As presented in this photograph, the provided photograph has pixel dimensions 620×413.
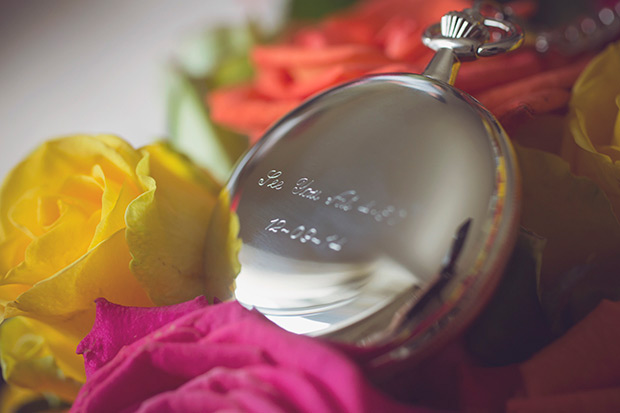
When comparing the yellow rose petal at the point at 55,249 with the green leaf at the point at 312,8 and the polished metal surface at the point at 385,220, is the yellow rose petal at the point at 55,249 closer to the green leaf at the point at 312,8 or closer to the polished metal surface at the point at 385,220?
the polished metal surface at the point at 385,220

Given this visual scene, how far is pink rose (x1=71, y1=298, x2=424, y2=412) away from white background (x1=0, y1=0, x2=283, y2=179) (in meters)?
0.46

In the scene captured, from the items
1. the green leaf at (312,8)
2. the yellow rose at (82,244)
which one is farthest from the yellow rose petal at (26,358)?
the green leaf at (312,8)

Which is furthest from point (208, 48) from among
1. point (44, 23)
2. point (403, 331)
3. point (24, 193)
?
point (44, 23)

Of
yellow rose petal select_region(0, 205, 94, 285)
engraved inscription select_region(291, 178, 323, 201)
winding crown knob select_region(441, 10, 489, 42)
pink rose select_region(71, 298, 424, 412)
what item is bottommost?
pink rose select_region(71, 298, 424, 412)

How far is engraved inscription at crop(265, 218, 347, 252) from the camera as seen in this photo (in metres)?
0.20

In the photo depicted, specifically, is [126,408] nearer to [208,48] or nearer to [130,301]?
[130,301]

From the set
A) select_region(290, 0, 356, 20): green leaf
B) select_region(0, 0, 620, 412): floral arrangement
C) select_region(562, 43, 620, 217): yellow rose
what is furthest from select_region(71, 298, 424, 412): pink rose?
select_region(290, 0, 356, 20): green leaf

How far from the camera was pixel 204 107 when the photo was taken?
1.32 ft

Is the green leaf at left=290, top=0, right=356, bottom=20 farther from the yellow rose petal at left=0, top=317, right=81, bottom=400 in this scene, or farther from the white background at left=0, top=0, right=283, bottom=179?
the yellow rose petal at left=0, top=317, right=81, bottom=400

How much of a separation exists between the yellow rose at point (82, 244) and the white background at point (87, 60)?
0.38m

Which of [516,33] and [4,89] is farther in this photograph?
[4,89]

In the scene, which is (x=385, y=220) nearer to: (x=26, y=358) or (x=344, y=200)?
(x=344, y=200)

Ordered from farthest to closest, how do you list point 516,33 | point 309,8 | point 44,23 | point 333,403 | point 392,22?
point 44,23, point 309,8, point 392,22, point 516,33, point 333,403

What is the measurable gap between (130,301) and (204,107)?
0.20 m
